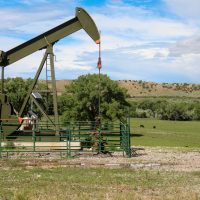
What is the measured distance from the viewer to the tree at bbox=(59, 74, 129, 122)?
3997cm

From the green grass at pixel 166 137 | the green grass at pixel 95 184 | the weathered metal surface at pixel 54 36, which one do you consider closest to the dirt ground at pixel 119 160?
the green grass at pixel 95 184

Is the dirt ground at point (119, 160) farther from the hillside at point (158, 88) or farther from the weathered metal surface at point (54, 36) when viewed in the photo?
the hillside at point (158, 88)

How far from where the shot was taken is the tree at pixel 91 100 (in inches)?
1574

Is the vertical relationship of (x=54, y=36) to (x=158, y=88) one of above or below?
below

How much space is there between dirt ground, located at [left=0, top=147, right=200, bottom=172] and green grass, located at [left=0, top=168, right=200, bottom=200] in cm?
99

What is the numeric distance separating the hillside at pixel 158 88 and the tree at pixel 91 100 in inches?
2370

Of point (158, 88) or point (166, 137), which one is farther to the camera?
point (158, 88)

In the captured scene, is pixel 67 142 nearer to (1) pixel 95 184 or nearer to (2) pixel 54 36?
(2) pixel 54 36

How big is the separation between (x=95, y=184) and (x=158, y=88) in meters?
104

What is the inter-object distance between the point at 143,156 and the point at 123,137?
2.99ft

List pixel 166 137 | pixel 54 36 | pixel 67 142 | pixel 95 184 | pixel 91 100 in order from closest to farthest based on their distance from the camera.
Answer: pixel 95 184
pixel 67 142
pixel 54 36
pixel 166 137
pixel 91 100

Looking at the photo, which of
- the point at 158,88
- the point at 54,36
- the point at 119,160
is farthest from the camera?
the point at 158,88

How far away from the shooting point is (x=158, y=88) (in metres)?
113

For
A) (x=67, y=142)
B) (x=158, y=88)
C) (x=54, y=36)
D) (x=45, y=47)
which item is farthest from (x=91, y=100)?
(x=158, y=88)
